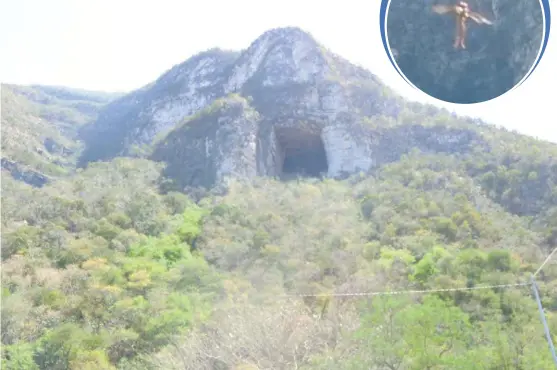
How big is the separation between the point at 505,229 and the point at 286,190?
1241cm

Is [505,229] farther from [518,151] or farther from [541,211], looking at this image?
[518,151]

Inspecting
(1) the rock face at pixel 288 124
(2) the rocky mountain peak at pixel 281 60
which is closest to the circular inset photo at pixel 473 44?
(1) the rock face at pixel 288 124

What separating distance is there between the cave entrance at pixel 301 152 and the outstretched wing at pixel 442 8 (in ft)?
119

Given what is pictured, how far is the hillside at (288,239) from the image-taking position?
12.2 m

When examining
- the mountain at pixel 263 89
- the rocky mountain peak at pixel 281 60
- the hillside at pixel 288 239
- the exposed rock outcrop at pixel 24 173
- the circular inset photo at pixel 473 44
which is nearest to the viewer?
the circular inset photo at pixel 473 44

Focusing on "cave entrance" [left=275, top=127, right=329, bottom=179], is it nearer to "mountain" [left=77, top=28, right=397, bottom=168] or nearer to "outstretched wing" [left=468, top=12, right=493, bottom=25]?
"mountain" [left=77, top=28, right=397, bottom=168]

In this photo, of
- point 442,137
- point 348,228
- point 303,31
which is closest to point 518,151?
point 442,137

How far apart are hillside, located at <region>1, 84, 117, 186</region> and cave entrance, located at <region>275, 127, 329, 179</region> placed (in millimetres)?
15070

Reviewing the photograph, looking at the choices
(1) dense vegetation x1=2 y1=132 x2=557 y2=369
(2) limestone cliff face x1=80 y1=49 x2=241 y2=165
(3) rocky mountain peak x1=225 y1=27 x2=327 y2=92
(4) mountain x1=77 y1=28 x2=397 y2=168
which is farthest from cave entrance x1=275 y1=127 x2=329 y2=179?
(2) limestone cliff face x1=80 y1=49 x2=241 y2=165

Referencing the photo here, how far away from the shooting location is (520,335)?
12.4 metres

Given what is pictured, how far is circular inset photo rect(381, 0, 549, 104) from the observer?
2.22m

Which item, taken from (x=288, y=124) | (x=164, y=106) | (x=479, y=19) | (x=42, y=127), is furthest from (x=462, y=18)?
(x=42, y=127)

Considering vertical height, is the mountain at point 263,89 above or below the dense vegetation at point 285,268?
above

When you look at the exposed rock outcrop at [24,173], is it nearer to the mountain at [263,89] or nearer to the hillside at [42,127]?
the hillside at [42,127]
